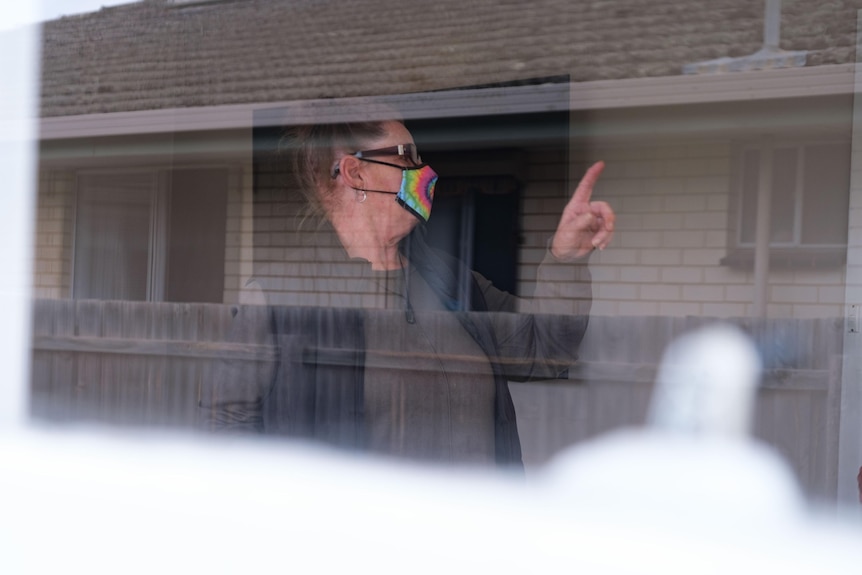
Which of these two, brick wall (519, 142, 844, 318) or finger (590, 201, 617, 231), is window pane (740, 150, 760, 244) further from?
finger (590, 201, 617, 231)

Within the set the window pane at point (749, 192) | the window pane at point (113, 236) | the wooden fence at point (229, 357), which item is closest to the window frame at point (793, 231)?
the window pane at point (749, 192)

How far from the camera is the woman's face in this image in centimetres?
136

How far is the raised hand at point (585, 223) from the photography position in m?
1.22

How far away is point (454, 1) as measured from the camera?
2584mm

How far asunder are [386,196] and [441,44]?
166 centimetres

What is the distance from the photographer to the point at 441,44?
9.36 feet

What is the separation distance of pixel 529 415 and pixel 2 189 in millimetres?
2708

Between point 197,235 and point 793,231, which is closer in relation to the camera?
point 793,231

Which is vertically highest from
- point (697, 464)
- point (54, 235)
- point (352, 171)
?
point (352, 171)

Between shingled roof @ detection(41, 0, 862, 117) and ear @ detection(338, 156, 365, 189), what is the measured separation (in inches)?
→ 16.3

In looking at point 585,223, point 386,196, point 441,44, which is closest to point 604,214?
point 585,223

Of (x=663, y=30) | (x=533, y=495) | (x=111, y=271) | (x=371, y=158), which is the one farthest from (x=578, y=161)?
(x=533, y=495)

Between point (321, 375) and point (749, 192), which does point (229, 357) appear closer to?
point (321, 375)

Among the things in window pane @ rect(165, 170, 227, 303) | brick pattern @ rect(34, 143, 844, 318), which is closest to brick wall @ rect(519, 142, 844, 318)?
brick pattern @ rect(34, 143, 844, 318)
